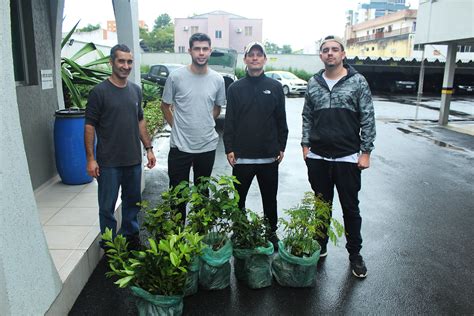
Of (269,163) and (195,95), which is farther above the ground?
(195,95)

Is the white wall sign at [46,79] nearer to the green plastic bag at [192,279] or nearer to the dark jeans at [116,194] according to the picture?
the dark jeans at [116,194]

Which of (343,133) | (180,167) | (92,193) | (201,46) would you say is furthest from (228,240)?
(92,193)

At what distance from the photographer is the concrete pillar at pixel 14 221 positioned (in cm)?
196

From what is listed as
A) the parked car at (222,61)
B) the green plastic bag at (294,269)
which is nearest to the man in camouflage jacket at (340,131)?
the green plastic bag at (294,269)

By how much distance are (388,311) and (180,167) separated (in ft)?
6.65

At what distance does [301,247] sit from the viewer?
3146 mm

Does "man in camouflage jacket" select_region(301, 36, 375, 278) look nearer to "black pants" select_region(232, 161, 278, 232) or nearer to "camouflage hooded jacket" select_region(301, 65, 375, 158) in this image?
"camouflage hooded jacket" select_region(301, 65, 375, 158)

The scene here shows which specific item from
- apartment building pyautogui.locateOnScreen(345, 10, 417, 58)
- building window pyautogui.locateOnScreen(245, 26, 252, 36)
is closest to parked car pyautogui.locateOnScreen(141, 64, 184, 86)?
apartment building pyautogui.locateOnScreen(345, 10, 417, 58)

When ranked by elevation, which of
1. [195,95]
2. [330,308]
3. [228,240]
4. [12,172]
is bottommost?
[330,308]

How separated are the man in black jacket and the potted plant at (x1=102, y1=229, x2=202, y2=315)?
1.06 metres

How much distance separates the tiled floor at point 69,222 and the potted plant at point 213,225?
971mm

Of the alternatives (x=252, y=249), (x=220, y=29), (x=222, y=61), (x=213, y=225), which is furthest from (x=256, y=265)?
(x=220, y=29)

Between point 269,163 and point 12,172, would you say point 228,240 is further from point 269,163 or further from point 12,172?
point 12,172

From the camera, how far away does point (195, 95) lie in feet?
11.4
